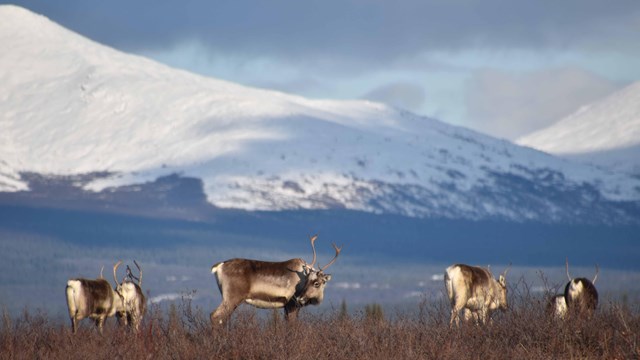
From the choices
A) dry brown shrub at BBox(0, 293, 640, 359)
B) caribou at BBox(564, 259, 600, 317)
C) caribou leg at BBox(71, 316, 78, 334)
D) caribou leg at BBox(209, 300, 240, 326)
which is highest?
caribou at BBox(564, 259, 600, 317)

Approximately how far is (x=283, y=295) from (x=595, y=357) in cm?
727

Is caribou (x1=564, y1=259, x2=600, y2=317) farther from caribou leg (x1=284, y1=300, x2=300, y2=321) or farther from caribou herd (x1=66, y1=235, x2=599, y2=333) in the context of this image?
caribou leg (x1=284, y1=300, x2=300, y2=321)

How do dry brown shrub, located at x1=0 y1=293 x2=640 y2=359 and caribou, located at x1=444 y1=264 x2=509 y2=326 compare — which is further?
caribou, located at x1=444 y1=264 x2=509 y2=326

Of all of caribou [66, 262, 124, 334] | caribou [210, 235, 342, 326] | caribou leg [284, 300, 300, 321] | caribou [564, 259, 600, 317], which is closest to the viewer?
caribou [564, 259, 600, 317]

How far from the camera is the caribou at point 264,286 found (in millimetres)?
26078

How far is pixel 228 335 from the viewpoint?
21.8m

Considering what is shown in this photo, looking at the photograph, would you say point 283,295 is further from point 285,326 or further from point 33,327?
point 33,327

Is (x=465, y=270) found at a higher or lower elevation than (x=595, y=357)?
higher

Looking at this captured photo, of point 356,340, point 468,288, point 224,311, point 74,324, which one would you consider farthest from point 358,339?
point 74,324

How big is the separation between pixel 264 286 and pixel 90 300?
350 cm

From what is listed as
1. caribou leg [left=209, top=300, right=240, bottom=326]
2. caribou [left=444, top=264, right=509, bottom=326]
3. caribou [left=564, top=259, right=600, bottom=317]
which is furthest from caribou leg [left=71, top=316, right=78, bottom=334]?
caribou [left=564, top=259, right=600, bottom=317]

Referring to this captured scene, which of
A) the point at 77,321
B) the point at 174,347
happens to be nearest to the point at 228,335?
the point at 174,347

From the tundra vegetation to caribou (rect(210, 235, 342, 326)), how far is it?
6.18 feet

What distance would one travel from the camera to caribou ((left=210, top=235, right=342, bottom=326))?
85.6ft
